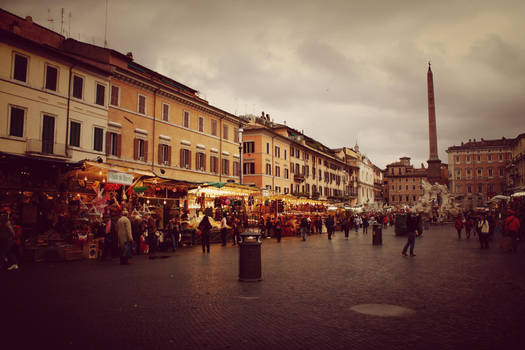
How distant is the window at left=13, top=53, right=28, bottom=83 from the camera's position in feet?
72.1

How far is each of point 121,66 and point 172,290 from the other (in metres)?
24.1

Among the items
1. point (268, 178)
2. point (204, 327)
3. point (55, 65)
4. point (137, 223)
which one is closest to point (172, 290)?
point (204, 327)

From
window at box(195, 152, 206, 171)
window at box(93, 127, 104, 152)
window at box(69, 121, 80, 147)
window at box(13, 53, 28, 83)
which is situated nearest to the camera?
window at box(13, 53, 28, 83)

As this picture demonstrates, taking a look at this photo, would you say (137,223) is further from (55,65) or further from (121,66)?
(121,66)

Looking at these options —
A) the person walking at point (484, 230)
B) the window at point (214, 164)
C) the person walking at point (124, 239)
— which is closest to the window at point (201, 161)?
the window at point (214, 164)

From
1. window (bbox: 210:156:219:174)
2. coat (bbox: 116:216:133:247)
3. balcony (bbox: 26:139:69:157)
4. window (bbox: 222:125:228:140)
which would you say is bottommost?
coat (bbox: 116:216:133:247)

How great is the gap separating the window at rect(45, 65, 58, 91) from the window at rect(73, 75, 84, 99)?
4.21 feet

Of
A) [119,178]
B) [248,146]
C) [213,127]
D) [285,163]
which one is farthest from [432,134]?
[119,178]

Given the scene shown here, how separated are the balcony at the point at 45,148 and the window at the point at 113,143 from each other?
3.29m

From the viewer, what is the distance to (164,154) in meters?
31.1

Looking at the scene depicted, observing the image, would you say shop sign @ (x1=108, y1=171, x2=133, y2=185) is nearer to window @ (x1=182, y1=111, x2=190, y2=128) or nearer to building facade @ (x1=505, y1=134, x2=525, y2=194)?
window @ (x1=182, y1=111, x2=190, y2=128)

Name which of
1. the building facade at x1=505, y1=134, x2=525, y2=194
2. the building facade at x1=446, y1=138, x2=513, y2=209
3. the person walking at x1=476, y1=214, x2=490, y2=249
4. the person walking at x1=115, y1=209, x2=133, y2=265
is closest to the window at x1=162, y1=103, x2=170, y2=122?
the person walking at x1=115, y1=209, x2=133, y2=265

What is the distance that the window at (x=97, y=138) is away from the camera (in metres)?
25.9

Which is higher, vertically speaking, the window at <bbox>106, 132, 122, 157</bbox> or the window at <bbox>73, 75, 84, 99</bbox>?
the window at <bbox>73, 75, 84, 99</bbox>
